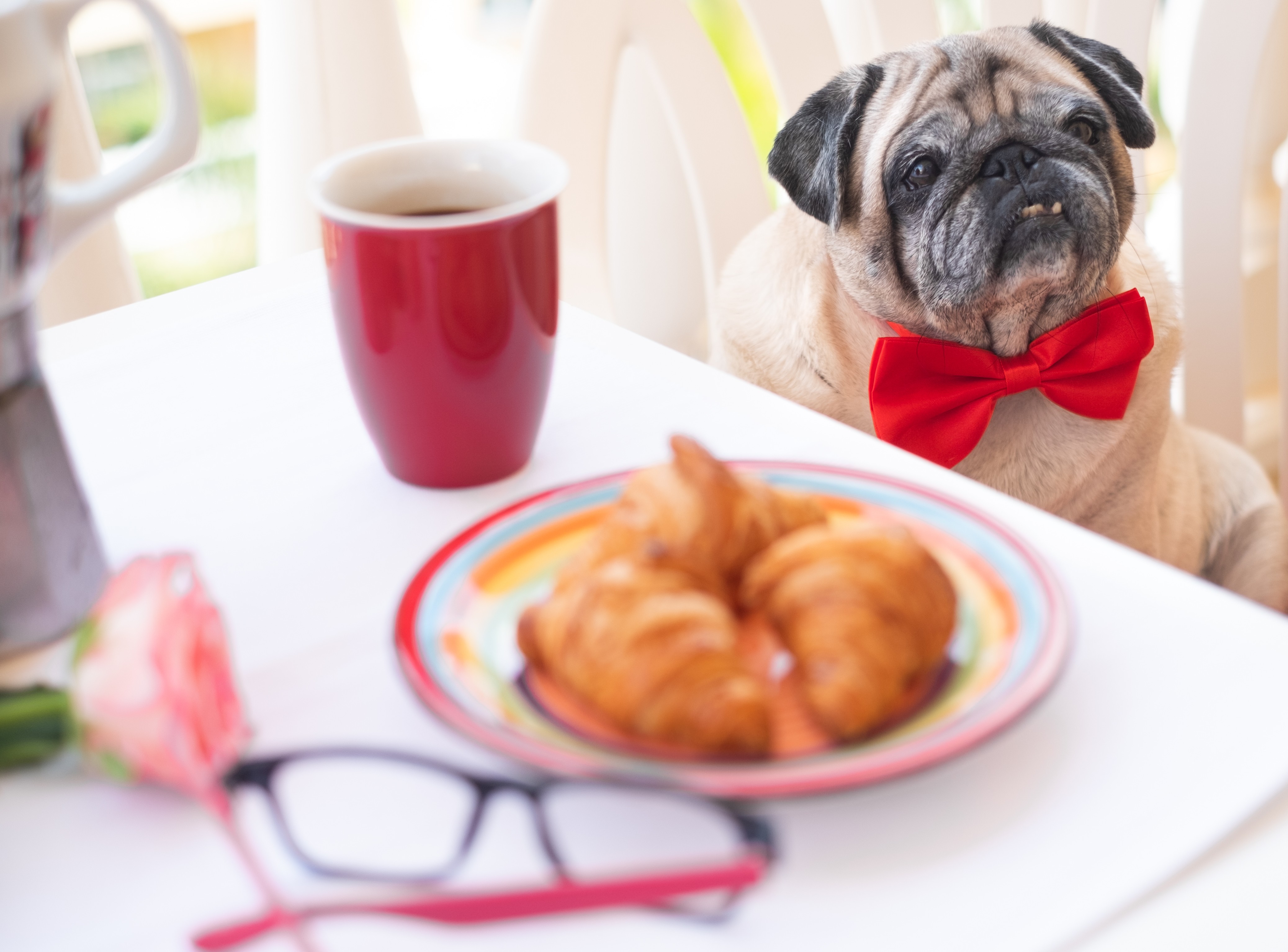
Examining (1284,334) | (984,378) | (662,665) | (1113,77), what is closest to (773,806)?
(662,665)

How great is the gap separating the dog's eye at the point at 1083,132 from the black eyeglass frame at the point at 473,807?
88 centimetres

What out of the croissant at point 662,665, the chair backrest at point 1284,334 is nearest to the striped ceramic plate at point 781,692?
the croissant at point 662,665

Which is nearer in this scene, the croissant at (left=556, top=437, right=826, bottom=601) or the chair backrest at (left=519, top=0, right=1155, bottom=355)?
the croissant at (left=556, top=437, right=826, bottom=601)

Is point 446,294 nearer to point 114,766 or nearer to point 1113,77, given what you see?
point 114,766

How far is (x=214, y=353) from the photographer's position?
0.83 metres

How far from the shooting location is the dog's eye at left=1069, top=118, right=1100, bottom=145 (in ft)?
3.68

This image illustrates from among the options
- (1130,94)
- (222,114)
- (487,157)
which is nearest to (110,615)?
(487,157)

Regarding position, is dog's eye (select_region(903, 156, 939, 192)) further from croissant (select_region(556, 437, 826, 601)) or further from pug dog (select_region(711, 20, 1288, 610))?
croissant (select_region(556, 437, 826, 601))

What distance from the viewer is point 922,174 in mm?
1124

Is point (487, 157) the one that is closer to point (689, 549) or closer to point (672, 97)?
point (689, 549)

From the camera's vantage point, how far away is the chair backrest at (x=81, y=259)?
1201 mm

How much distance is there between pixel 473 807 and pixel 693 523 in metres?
0.13

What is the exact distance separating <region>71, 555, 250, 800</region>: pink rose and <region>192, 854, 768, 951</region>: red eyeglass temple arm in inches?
2.1

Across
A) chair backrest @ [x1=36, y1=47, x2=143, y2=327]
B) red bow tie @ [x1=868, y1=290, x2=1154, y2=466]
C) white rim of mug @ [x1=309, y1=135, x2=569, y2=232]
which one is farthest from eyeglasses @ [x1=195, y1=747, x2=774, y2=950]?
chair backrest @ [x1=36, y1=47, x2=143, y2=327]
